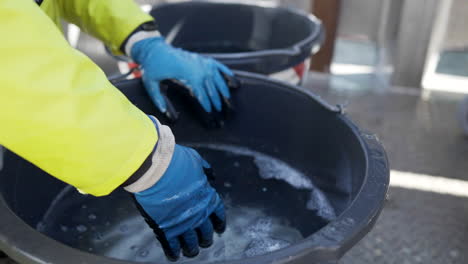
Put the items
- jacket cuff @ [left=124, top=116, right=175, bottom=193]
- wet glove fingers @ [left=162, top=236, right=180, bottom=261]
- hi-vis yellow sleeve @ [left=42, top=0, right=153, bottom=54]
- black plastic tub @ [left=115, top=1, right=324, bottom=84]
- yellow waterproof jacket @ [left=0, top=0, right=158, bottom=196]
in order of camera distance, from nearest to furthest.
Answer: yellow waterproof jacket @ [left=0, top=0, right=158, bottom=196] → jacket cuff @ [left=124, top=116, right=175, bottom=193] → wet glove fingers @ [left=162, top=236, right=180, bottom=261] → hi-vis yellow sleeve @ [left=42, top=0, right=153, bottom=54] → black plastic tub @ [left=115, top=1, right=324, bottom=84]

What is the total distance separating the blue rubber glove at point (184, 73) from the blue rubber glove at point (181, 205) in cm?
27

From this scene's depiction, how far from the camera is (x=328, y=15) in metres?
2.24

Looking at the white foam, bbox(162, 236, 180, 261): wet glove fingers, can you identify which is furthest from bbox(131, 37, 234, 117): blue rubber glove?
bbox(162, 236, 180, 261): wet glove fingers

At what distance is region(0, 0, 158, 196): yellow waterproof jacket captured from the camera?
1.77 ft

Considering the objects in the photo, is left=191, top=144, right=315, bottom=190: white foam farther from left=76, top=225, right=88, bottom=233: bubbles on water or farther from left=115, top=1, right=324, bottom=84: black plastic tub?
left=115, top=1, right=324, bottom=84: black plastic tub

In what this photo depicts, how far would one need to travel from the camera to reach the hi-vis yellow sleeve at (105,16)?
1.02 metres

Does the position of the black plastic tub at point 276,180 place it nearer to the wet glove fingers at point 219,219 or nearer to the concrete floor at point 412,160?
the wet glove fingers at point 219,219

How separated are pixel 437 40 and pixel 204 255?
5.94 feet

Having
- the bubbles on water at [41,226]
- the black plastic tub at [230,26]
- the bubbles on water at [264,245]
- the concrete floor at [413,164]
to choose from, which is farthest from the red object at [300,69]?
the bubbles on water at [41,226]

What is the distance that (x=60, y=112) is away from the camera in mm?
557

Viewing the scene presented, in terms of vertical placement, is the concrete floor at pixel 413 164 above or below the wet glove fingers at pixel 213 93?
below

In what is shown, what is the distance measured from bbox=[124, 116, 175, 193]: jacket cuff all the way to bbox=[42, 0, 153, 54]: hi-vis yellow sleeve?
45 cm

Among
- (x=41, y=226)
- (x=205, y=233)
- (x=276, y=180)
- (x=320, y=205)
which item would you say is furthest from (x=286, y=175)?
(x=41, y=226)

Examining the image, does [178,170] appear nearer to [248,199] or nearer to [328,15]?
[248,199]
